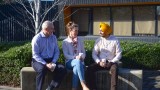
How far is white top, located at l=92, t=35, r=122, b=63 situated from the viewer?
8.79 meters

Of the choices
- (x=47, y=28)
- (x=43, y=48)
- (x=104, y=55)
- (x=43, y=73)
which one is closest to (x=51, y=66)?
(x=43, y=73)

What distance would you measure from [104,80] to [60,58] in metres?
1.73

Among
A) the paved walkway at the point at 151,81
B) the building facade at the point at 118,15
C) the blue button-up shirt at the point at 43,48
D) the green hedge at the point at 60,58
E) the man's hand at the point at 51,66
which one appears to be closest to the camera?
the man's hand at the point at 51,66

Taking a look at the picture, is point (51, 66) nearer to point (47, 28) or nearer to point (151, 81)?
point (47, 28)

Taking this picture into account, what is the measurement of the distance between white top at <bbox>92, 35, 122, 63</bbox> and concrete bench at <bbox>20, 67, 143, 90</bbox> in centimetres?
30

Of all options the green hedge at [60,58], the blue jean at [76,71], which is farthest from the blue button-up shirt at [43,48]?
the green hedge at [60,58]

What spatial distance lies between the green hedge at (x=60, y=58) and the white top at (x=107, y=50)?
5.00 ft

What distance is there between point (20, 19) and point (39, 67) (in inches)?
593

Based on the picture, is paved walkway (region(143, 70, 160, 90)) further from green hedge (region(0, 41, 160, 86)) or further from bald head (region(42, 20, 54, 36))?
bald head (region(42, 20, 54, 36))

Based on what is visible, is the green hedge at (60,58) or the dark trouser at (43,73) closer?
the dark trouser at (43,73)

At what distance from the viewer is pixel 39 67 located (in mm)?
8477

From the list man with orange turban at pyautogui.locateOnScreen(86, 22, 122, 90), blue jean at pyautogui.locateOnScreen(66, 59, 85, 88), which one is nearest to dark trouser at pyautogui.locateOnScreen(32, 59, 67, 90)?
blue jean at pyautogui.locateOnScreen(66, 59, 85, 88)

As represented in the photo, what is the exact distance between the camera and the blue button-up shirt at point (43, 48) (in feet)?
28.2

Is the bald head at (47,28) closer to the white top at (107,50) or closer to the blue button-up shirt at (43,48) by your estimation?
the blue button-up shirt at (43,48)
